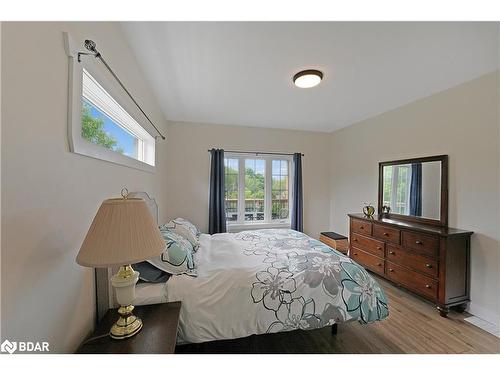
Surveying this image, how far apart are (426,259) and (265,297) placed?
1.89 m

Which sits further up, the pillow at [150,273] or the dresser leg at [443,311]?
the pillow at [150,273]

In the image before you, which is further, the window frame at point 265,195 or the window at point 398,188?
the window frame at point 265,195

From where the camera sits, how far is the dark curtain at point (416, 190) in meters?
2.68

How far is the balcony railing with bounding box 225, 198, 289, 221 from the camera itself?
398 cm

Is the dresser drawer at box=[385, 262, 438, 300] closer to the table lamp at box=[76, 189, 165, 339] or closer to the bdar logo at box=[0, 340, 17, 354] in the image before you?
the table lamp at box=[76, 189, 165, 339]

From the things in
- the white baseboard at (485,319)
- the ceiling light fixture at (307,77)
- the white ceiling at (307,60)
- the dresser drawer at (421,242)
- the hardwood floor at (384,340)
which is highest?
the white ceiling at (307,60)

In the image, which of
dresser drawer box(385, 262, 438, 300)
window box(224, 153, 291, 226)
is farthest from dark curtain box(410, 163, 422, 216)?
window box(224, 153, 291, 226)

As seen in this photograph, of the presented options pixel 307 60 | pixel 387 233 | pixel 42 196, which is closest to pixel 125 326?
pixel 42 196

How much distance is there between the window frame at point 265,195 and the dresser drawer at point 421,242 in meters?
2.03

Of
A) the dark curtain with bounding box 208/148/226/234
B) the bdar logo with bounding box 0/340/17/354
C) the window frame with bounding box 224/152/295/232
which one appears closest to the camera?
the bdar logo with bounding box 0/340/17/354

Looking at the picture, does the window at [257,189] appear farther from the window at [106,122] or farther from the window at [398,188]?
the window at [106,122]

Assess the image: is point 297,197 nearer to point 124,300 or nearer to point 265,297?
point 265,297

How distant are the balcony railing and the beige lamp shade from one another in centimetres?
307

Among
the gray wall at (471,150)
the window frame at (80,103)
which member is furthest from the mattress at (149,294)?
the gray wall at (471,150)
